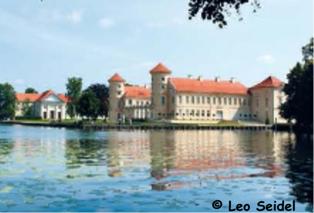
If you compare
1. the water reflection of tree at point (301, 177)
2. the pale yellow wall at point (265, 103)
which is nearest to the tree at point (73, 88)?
the pale yellow wall at point (265, 103)

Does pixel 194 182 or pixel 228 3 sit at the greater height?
pixel 228 3

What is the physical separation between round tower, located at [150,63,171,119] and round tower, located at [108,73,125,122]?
1309 centimetres

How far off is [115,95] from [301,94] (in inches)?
3334

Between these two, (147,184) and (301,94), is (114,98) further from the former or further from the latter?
(147,184)

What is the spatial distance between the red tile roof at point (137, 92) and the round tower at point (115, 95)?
2.23 meters

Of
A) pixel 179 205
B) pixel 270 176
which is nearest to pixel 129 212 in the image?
pixel 179 205

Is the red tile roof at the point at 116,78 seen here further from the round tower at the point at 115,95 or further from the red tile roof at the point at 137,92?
Result: the red tile roof at the point at 137,92

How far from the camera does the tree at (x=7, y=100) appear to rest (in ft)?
525

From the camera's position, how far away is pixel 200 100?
13275cm

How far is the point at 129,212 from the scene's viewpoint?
1495cm

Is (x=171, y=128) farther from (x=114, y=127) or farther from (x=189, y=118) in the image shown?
(x=189, y=118)

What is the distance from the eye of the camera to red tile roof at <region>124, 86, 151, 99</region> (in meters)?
144

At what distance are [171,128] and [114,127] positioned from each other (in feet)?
36.9

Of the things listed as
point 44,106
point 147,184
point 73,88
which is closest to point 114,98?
point 73,88
